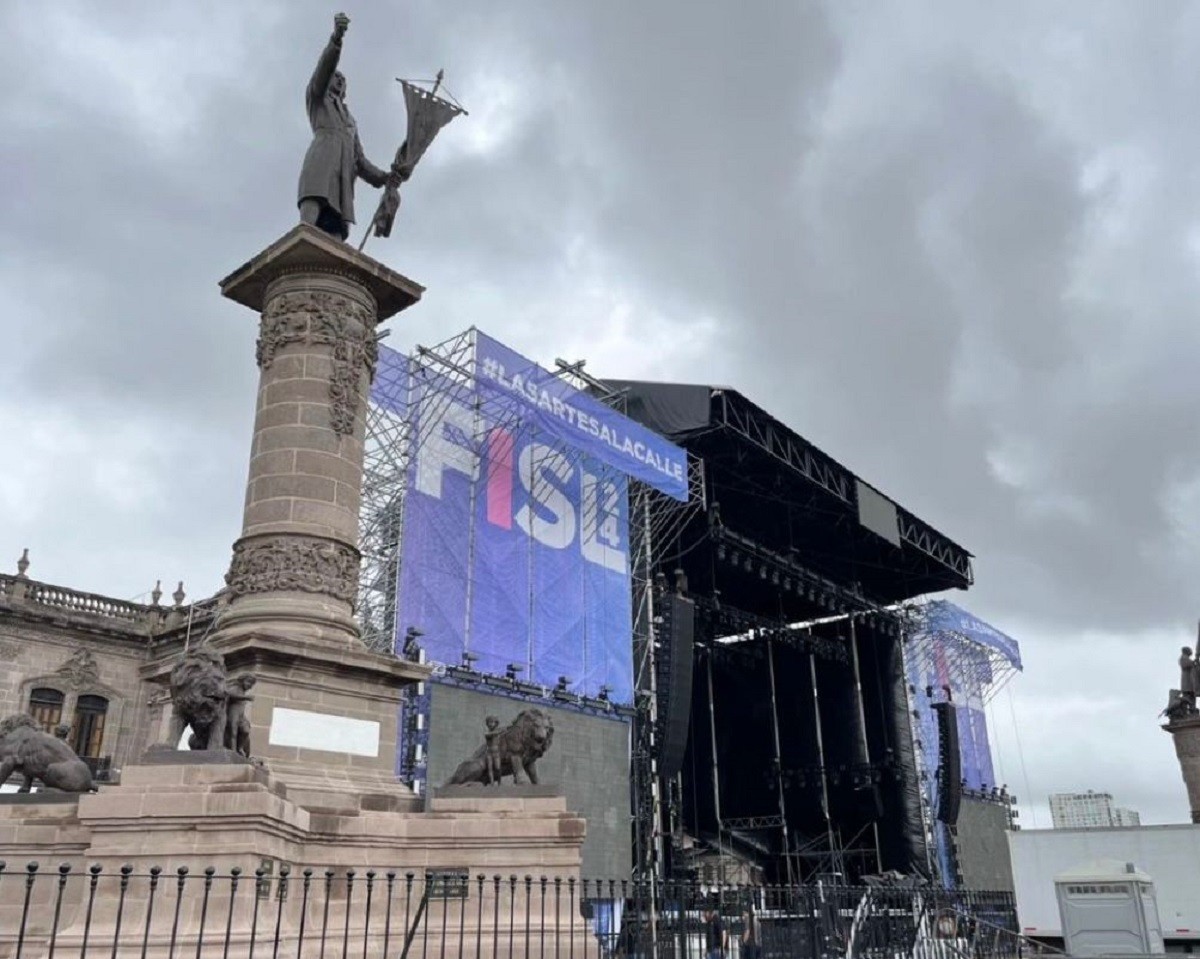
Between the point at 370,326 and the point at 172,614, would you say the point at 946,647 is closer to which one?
the point at 172,614

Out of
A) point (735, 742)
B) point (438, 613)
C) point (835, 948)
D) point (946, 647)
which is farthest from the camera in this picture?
point (946, 647)

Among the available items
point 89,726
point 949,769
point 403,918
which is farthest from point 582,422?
point 949,769

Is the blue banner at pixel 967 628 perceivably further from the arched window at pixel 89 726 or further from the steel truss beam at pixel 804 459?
the arched window at pixel 89 726

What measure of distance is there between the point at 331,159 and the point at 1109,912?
15636 millimetres

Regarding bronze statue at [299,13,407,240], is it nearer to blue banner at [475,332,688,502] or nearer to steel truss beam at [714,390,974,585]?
blue banner at [475,332,688,502]

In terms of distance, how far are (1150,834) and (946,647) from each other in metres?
27.5

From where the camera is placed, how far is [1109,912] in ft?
52.3

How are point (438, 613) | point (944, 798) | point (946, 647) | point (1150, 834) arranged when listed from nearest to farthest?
point (1150, 834) → point (438, 613) → point (944, 798) → point (946, 647)

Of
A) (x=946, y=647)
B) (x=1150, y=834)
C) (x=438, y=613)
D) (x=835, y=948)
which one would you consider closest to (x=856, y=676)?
(x=946, y=647)

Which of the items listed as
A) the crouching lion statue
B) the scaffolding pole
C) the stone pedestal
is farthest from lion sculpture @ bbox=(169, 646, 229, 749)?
the scaffolding pole

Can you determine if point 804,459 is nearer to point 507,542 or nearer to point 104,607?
point 507,542

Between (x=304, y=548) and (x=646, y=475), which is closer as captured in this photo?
(x=304, y=548)

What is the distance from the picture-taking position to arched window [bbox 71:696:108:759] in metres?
30.2

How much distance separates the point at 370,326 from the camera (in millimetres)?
13930
